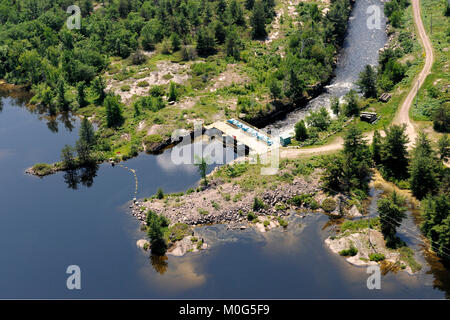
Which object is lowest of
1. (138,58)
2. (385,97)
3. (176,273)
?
(176,273)

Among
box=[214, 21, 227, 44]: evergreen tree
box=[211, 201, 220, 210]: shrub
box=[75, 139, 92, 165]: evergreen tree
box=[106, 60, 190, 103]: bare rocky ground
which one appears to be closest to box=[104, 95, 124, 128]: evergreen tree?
box=[106, 60, 190, 103]: bare rocky ground

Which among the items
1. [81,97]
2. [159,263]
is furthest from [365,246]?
[81,97]

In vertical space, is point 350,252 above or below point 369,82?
below

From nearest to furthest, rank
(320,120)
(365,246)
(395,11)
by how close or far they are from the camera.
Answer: (365,246)
(320,120)
(395,11)

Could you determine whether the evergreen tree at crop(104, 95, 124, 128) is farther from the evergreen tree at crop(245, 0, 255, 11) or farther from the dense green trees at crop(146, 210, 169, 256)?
the evergreen tree at crop(245, 0, 255, 11)

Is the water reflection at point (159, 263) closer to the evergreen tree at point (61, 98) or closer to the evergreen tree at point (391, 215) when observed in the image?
the evergreen tree at point (391, 215)

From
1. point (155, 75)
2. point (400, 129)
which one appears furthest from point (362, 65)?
point (155, 75)

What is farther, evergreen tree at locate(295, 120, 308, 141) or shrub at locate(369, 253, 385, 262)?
evergreen tree at locate(295, 120, 308, 141)

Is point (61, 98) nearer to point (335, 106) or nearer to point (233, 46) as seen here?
point (233, 46)
